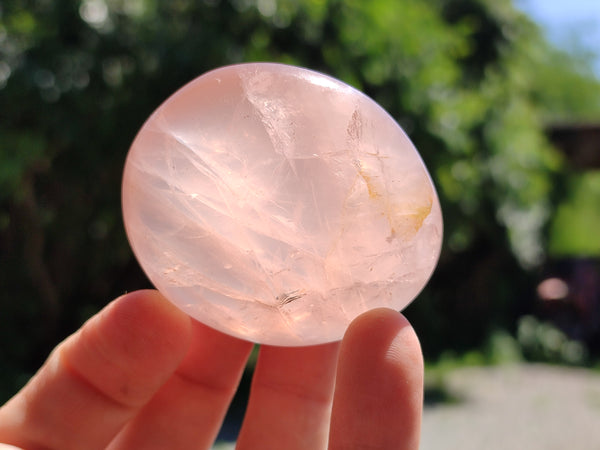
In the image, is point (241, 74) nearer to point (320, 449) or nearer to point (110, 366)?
point (110, 366)

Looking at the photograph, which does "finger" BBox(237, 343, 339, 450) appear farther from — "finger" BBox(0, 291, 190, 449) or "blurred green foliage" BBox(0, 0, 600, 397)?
"blurred green foliage" BBox(0, 0, 600, 397)

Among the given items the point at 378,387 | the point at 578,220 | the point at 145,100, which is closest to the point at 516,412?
the point at 145,100

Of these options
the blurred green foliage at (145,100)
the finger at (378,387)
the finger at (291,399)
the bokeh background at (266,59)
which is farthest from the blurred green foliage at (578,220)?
the finger at (378,387)

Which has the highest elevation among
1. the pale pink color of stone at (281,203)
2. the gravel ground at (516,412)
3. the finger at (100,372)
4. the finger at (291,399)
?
the pale pink color of stone at (281,203)

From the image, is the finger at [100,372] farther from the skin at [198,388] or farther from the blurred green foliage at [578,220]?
the blurred green foliage at [578,220]

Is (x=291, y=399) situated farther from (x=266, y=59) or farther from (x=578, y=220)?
(x=578, y=220)

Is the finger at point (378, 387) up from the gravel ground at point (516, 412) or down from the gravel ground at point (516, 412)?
up
